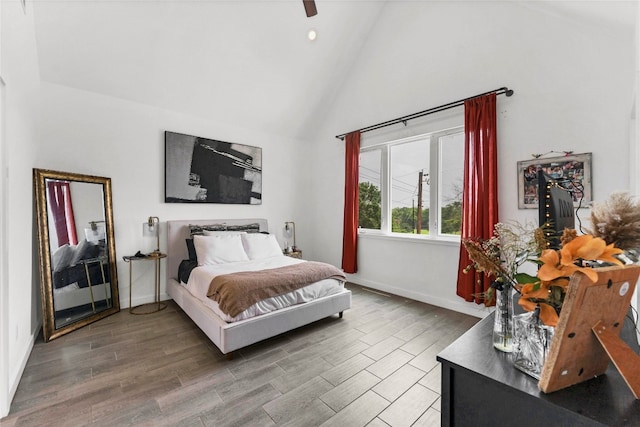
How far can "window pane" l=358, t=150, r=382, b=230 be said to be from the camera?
14.5ft

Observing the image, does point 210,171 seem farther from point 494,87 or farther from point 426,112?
point 494,87

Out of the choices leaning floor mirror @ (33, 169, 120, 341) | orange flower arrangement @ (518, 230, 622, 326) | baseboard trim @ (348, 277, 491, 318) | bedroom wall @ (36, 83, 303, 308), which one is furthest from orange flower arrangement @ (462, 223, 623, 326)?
bedroom wall @ (36, 83, 303, 308)

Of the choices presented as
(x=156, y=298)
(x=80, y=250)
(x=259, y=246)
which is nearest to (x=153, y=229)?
(x=80, y=250)

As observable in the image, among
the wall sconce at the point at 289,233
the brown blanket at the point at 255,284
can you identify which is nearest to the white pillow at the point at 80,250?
the brown blanket at the point at 255,284

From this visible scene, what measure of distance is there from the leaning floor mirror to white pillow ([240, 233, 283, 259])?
153 centimetres

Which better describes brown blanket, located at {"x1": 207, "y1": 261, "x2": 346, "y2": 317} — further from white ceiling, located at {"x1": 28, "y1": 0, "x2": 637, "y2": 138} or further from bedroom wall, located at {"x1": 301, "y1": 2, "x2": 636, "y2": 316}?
white ceiling, located at {"x1": 28, "y1": 0, "x2": 637, "y2": 138}

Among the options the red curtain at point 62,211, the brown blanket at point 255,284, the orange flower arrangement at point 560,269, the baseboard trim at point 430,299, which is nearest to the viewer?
the orange flower arrangement at point 560,269

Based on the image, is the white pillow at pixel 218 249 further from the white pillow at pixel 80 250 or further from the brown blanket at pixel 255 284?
the white pillow at pixel 80 250

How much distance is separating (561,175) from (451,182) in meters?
1.10

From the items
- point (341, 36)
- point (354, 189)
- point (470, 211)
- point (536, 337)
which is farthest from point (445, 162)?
point (536, 337)

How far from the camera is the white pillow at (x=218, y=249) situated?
3.33 m

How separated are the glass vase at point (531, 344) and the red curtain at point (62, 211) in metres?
3.77

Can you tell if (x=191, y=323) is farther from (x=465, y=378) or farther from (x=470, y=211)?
(x=470, y=211)

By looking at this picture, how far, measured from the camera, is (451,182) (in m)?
3.57
